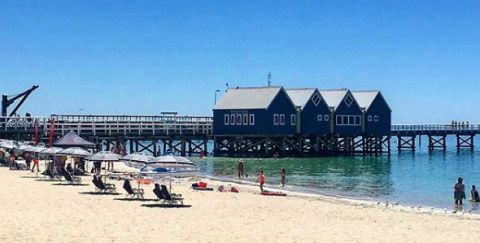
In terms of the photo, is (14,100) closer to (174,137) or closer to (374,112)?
(174,137)

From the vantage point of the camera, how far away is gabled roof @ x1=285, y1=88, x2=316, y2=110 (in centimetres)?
5978

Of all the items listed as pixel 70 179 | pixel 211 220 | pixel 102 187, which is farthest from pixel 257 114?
pixel 211 220

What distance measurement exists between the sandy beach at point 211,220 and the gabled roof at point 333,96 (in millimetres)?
37707

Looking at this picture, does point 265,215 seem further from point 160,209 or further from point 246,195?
point 246,195

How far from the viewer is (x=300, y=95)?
200 ft

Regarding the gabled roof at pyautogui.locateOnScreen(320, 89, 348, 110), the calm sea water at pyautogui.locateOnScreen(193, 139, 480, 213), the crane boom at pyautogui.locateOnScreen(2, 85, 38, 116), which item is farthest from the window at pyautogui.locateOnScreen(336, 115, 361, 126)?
the crane boom at pyautogui.locateOnScreen(2, 85, 38, 116)

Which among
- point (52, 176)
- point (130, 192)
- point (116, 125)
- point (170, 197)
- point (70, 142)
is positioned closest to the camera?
point (170, 197)

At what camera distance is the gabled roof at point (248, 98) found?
57694 mm

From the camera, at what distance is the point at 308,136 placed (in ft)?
203

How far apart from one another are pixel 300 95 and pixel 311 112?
1.86 meters

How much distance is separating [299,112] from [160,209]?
39781 mm

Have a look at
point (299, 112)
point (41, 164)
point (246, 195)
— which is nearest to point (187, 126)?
point (299, 112)

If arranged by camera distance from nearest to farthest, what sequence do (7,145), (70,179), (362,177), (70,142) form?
(70,179), (70,142), (7,145), (362,177)

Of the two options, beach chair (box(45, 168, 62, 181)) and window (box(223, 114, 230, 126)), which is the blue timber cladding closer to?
window (box(223, 114, 230, 126))
